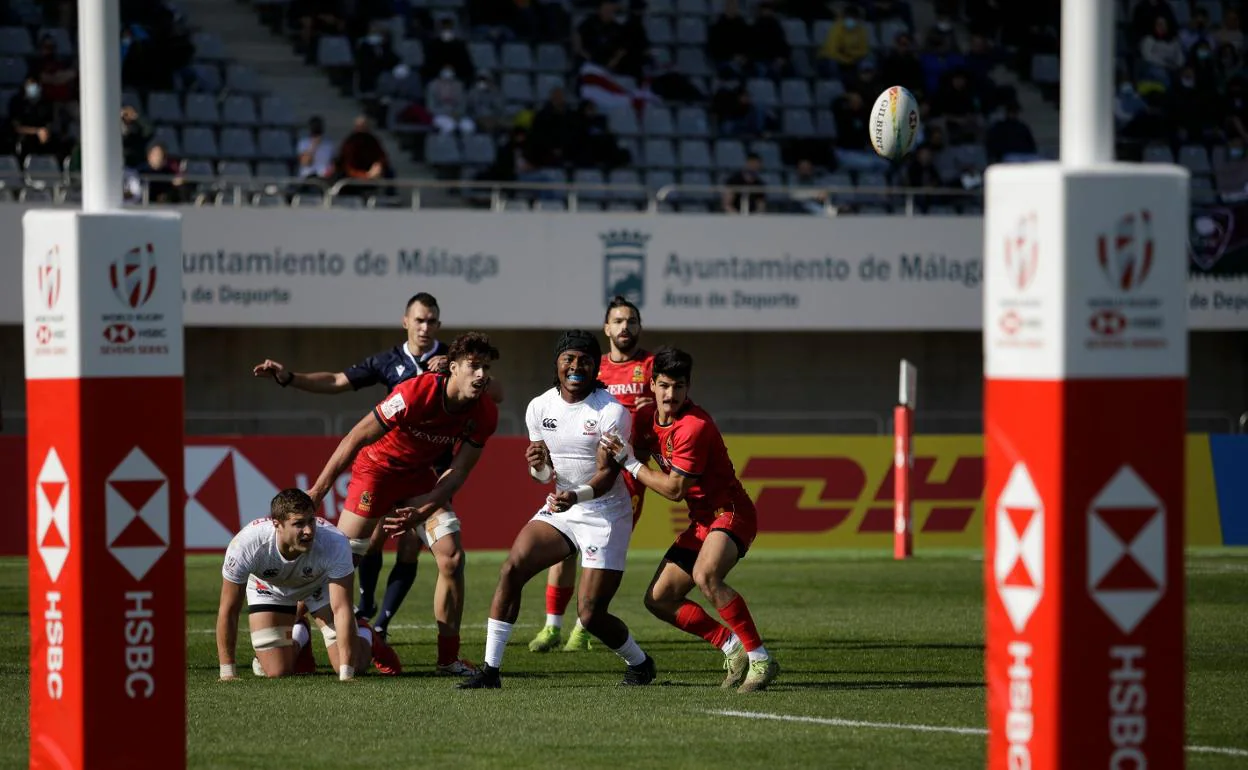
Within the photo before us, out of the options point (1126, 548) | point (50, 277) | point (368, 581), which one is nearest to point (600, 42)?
point (368, 581)

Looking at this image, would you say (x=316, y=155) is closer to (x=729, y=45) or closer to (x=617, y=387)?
(x=729, y=45)

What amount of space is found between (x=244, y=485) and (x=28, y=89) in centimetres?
685

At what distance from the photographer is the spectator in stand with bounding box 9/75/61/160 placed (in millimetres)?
23500

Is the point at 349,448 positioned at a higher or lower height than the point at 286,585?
higher

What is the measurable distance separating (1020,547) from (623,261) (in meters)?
19.5

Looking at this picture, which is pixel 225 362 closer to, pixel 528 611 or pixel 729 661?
pixel 528 611

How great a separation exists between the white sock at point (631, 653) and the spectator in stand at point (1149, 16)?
21779mm

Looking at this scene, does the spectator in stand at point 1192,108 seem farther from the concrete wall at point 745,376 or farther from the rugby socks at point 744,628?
the rugby socks at point 744,628

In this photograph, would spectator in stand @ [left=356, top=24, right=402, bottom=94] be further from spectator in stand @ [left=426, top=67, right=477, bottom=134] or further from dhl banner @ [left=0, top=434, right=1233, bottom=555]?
dhl banner @ [left=0, top=434, right=1233, bottom=555]

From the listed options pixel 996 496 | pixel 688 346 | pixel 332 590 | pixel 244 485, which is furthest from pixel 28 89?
pixel 996 496

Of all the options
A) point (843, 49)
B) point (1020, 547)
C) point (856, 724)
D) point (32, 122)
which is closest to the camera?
point (1020, 547)

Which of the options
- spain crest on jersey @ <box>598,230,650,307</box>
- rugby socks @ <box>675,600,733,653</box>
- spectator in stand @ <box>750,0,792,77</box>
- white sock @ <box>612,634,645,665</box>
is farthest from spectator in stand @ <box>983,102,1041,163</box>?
white sock @ <box>612,634,645,665</box>

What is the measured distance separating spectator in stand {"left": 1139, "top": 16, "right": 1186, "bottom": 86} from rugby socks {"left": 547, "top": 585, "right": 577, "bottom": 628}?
64.1 ft

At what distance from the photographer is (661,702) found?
32.0 ft
